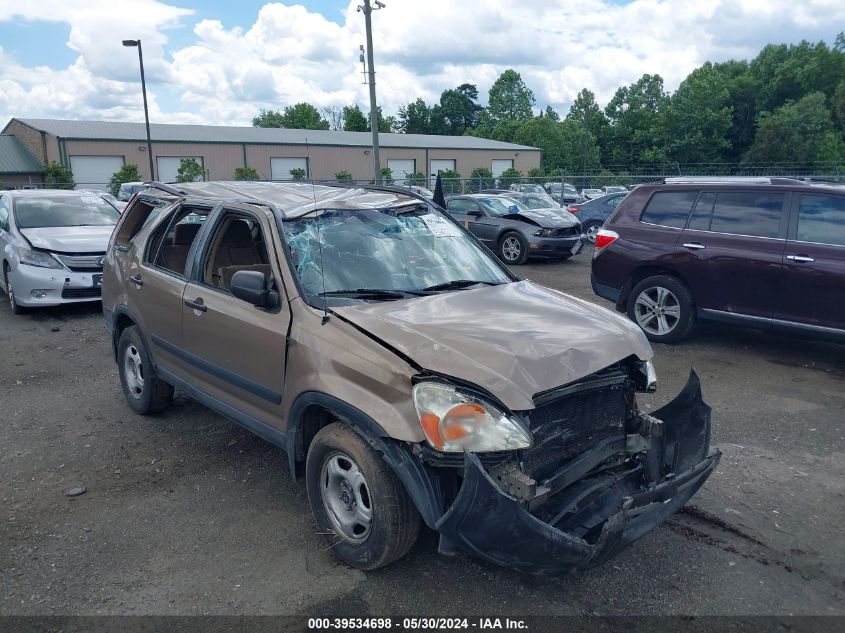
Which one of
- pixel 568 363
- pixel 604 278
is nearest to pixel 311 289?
pixel 568 363

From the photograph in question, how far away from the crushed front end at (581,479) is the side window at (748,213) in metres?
4.08

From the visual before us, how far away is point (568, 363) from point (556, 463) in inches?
18.7

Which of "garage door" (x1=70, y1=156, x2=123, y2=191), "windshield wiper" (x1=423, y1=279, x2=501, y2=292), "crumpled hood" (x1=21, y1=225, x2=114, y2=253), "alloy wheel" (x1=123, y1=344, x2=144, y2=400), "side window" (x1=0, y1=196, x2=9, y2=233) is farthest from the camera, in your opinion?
"garage door" (x1=70, y1=156, x2=123, y2=191)

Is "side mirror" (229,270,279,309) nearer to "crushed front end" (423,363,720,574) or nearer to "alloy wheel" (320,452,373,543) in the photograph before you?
"alloy wheel" (320,452,373,543)

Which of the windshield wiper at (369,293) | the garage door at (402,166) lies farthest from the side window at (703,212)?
the garage door at (402,166)

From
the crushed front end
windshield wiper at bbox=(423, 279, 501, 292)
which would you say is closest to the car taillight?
windshield wiper at bbox=(423, 279, 501, 292)

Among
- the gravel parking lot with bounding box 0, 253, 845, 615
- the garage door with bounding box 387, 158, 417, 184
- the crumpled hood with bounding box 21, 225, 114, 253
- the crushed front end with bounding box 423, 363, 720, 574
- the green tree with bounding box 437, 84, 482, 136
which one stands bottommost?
the gravel parking lot with bounding box 0, 253, 845, 615

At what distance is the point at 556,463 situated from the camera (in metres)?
3.17

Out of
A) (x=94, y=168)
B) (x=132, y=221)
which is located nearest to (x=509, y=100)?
(x=94, y=168)

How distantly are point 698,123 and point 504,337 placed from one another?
2946 inches

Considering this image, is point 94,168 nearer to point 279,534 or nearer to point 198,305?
point 198,305

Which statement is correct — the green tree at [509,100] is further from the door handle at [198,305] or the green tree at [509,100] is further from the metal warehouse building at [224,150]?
the door handle at [198,305]

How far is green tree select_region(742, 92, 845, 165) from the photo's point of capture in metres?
61.8

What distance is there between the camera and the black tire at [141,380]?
5250 millimetres
